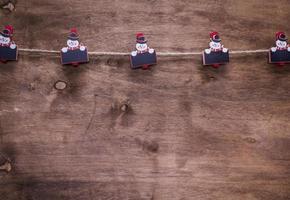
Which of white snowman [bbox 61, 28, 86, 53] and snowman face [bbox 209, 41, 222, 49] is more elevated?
white snowman [bbox 61, 28, 86, 53]

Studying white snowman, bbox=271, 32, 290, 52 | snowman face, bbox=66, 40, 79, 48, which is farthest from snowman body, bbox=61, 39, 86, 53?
white snowman, bbox=271, 32, 290, 52

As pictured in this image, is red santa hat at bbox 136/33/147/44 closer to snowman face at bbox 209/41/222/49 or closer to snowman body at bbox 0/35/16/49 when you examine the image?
snowman face at bbox 209/41/222/49

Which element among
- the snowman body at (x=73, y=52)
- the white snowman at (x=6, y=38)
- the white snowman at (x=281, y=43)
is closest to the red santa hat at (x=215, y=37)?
the white snowman at (x=281, y=43)

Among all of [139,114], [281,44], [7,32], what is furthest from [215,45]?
[7,32]

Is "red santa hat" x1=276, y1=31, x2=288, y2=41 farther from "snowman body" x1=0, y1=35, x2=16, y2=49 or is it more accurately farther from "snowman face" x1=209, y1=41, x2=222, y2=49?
"snowman body" x1=0, y1=35, x2=16, y2=49

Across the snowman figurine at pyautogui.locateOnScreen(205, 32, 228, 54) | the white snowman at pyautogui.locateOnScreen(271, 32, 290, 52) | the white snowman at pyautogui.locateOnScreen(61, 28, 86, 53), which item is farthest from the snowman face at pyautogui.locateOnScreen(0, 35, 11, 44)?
the white snowman at pyautogui.locateOnScreen(271, 32, 290, 52)

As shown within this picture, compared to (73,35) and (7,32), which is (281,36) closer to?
(73,35)

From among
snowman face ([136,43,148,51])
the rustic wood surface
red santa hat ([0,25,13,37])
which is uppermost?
red santa hat ([0,25,13,37])
